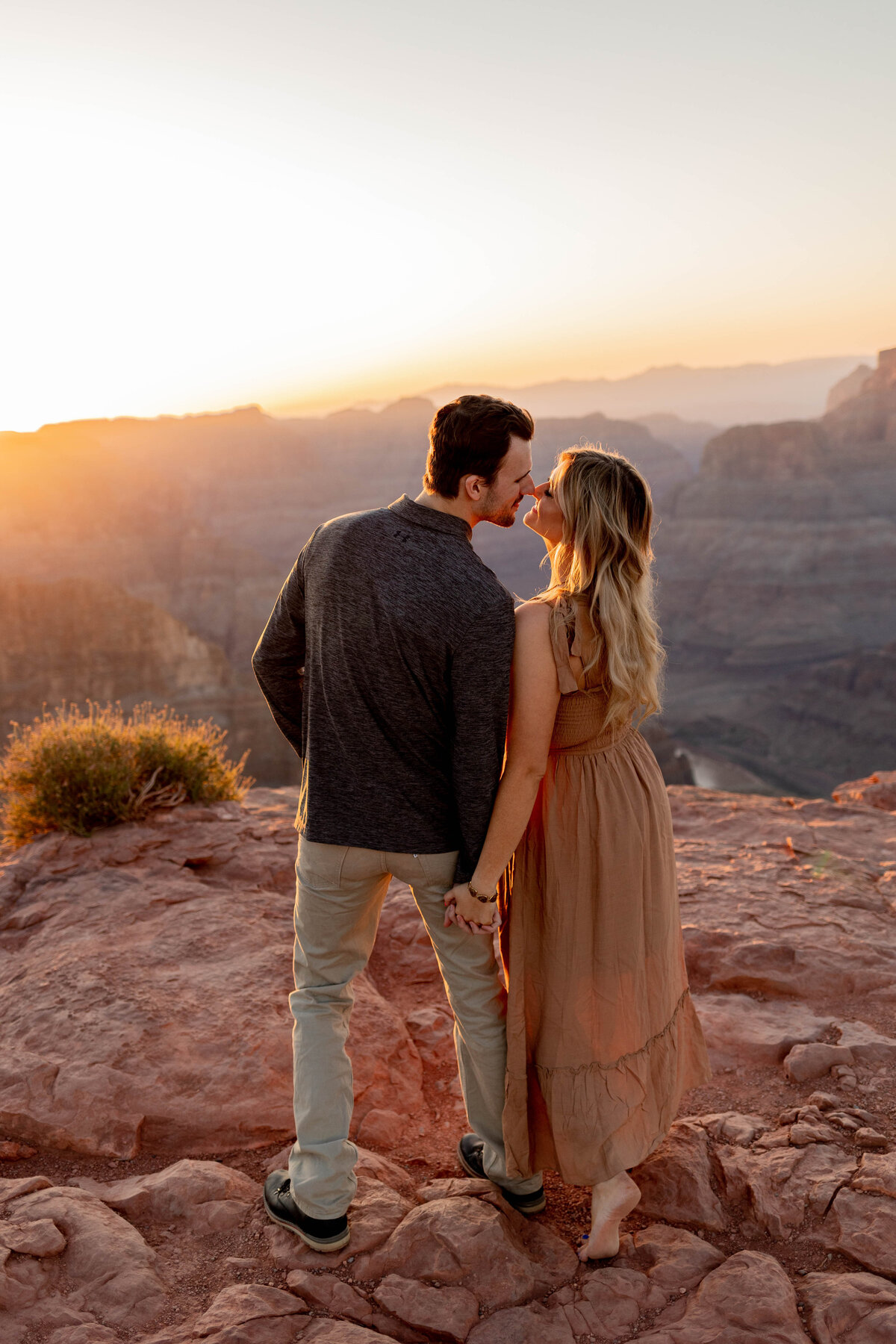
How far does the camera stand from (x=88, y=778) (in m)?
4.61

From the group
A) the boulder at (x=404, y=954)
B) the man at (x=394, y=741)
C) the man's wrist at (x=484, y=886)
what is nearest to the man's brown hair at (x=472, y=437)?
the man at (x=394, y=741)

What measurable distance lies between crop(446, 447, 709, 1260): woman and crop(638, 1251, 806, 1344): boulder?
24 cm

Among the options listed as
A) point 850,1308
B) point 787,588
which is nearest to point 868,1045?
point 850,1308

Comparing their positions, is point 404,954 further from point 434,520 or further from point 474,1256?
point 434,520

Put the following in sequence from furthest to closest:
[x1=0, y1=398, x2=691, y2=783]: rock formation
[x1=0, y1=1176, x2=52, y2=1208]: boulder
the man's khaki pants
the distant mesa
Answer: the distant mesa, [x1=0, y1=398, x2=691, y2=783]: rock formation, [x1=0, y1=1176, x2=52, y2=1208]: boulder, the man's khaki pants

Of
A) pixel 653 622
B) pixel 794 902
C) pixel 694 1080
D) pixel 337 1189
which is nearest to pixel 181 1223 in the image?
pixel 337 1189

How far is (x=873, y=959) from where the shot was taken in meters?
3.63

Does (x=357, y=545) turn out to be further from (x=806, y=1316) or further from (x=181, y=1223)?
(x=806, y=1316)

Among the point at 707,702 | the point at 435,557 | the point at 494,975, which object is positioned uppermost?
the point at 435,557

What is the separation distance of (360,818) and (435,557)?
1.98ft

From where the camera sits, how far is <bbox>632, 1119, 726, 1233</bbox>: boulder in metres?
2.26

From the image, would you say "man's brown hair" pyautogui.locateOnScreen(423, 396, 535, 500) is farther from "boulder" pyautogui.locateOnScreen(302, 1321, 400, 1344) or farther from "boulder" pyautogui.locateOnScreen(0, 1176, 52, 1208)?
"boulder" pyautogui.locateOnScreen(0, 1176, 52, 1208)

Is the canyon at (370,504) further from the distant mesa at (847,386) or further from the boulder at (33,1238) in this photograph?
the boulder at (33,1238)

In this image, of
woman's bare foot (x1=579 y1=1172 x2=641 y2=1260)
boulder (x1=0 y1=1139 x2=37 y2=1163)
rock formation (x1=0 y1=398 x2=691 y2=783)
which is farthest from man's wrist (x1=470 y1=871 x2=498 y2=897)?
rock formation (x1=0 y1=398 x2=691 y2=783)
